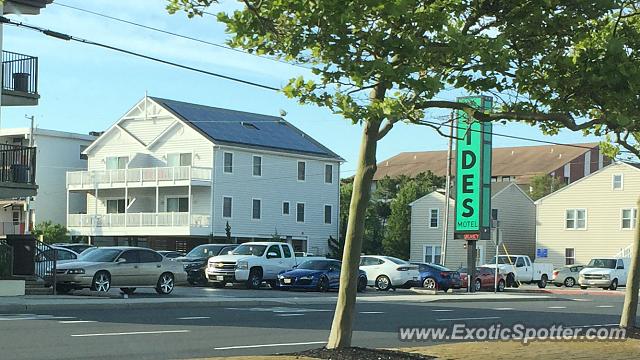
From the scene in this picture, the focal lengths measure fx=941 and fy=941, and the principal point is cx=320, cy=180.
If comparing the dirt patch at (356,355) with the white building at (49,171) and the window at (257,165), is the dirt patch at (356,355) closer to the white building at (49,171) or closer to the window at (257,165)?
the window at (257,165)

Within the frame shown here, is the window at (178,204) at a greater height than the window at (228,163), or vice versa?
the window at (228,163)

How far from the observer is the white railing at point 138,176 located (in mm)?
58906

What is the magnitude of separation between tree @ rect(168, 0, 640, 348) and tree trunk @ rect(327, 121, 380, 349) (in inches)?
0.5

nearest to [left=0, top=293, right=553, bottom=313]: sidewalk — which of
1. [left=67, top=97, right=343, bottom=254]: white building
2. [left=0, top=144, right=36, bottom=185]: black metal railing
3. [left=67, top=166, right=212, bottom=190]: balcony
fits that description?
[left=0, top=144, right=36, bottom=185]: black metal railing

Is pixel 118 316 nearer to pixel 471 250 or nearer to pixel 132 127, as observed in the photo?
pixel 471 250

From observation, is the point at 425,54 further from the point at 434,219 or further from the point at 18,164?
the point at 434,219

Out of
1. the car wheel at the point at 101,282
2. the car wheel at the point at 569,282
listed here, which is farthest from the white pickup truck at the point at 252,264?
the car wheel at the point at 569,282

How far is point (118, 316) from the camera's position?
21.9 m

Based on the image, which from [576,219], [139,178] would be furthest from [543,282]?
[139,178]

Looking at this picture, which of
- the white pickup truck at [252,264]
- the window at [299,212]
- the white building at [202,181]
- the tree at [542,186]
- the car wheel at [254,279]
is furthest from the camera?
the tree at [542,186]

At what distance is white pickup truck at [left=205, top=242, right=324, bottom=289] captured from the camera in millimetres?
36062

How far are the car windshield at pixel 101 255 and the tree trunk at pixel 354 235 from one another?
60.5 feet

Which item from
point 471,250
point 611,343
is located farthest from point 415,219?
point 611,343

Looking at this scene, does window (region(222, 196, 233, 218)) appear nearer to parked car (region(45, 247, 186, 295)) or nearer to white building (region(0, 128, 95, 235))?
white building (region(0, 128, 95, 235))
